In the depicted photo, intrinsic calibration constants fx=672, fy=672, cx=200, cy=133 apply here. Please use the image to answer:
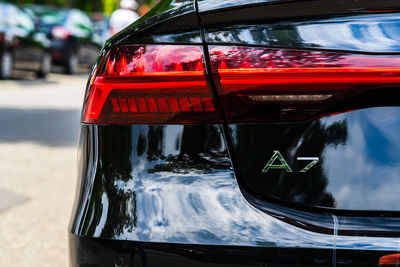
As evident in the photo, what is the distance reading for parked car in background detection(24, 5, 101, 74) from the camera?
1867 cm

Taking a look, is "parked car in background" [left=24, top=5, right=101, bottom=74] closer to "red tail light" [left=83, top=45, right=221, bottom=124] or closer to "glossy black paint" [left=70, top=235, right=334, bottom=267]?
"red tail light" [left=83, top=45, right=221, bottom=124]

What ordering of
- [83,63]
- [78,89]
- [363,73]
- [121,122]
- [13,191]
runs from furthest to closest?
[83,63], [78,89], [13,191], [121,122], [363,73]

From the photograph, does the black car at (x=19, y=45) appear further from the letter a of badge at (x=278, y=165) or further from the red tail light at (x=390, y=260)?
the red tail light at (x=390, y=260)

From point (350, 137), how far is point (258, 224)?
12.6 inches

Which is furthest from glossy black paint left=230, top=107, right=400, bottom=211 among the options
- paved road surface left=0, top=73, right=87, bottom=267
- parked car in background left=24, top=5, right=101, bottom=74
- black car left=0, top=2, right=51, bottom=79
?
parked car in background left=24, top=5, right=101, bottom=74

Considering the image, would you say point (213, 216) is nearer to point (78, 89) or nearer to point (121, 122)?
point (121, 122)

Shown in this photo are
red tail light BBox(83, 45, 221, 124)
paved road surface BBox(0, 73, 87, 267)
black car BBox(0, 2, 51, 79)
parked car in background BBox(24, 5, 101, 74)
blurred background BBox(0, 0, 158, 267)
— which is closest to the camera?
red tail light BBox(83, 45, 221, 124)

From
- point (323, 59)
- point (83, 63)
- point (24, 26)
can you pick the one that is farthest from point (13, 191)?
point (83, 63)

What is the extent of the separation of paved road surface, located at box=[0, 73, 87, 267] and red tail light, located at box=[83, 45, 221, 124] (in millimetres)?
2031

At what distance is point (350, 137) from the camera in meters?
1.70

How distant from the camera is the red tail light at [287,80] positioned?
168cm

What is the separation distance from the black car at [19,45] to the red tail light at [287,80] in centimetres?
1343

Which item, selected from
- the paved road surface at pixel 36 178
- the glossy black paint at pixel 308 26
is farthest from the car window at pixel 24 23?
the glossy black paint at pixel 308 26

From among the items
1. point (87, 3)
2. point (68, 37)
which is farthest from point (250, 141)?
point (87, 3)
